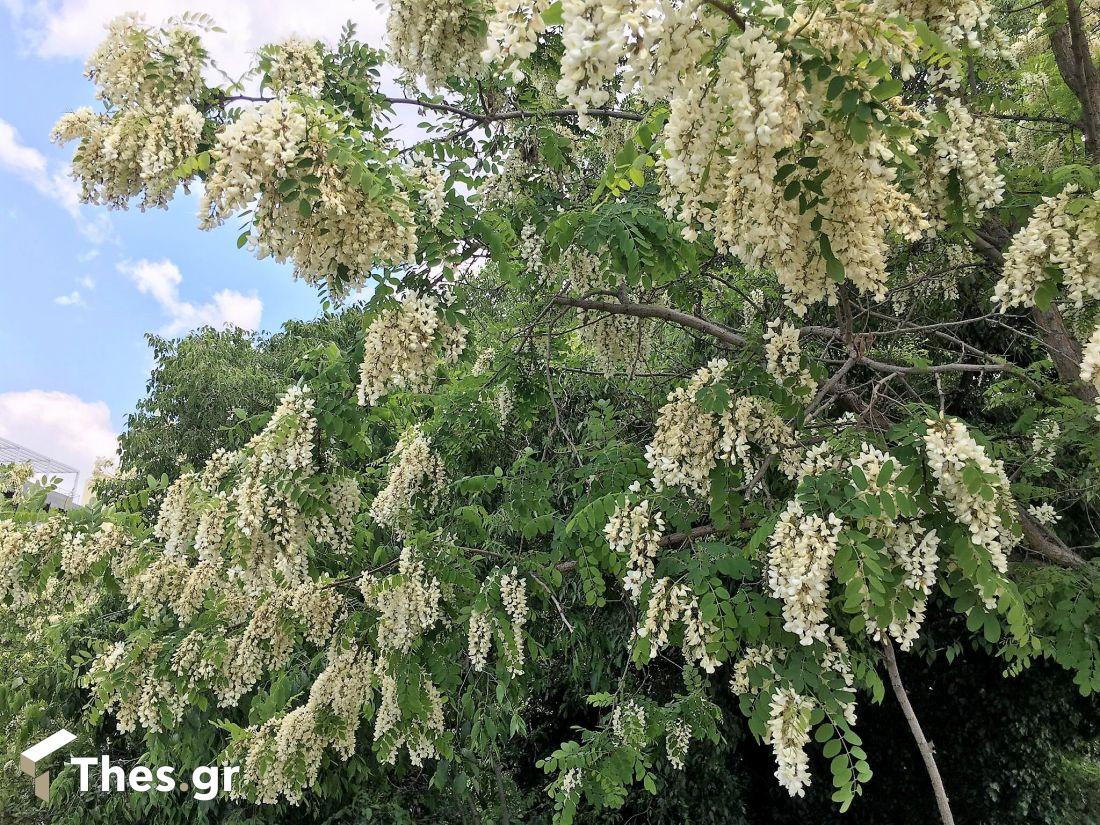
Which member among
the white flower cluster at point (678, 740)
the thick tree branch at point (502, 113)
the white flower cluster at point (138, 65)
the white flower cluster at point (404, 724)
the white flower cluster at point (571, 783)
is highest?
the thick tree branch at point (502, 113)

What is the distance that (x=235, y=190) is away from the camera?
1986 mm

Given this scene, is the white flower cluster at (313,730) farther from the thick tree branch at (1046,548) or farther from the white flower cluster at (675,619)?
the thick tree branch at (1046,548)

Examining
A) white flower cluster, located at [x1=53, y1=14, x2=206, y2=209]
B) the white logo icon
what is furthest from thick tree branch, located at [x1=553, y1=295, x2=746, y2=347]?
the white logo icon

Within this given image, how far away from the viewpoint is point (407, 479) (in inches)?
158

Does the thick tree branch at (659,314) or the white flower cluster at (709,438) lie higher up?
the thick tree branch at (659,314)

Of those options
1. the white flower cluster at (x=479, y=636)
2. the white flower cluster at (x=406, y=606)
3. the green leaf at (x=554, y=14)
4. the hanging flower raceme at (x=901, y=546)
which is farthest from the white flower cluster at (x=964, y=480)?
the white flower cluster at (x=406, y=606)

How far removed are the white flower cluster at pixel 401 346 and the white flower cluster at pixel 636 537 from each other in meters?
0.98

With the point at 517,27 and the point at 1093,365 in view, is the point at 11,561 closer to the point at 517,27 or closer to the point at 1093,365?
the point at 517,27

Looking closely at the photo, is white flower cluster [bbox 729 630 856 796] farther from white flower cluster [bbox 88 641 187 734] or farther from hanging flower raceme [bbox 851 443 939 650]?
white flower cluster [bbox 88 641 187 734]

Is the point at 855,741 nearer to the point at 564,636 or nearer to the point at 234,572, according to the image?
the point at 564,636

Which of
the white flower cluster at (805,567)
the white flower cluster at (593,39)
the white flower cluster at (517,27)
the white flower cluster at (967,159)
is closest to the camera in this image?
the white flower cluster at (593,39)

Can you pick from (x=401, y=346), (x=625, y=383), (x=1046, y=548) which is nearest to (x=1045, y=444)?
(x=1046, y=548)

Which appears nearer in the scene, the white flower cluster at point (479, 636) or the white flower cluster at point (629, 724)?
the white flower cluster at point (479, 636)

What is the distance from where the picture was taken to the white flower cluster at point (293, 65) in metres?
2.62
